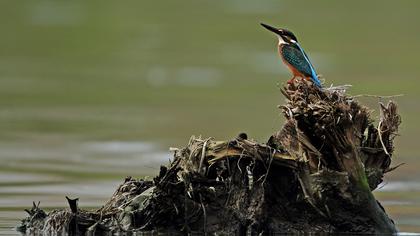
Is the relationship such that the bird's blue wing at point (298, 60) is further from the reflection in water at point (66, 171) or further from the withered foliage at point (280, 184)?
the reflection in water at point (66, 171)

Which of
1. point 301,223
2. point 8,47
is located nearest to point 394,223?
point 301,223

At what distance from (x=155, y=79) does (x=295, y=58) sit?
17704 millimetres

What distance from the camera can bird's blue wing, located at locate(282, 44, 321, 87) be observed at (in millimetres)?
14875

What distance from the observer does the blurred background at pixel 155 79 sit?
20.0 meters

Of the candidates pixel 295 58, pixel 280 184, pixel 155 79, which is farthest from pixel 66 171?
pixel 155 79

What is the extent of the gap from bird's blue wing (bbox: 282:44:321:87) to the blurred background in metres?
1.88

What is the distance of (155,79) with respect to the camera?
108ft

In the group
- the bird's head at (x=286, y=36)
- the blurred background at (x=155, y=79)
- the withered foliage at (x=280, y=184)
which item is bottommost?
the withered foliage at (x=280, y=184)

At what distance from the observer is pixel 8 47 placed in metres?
38.8

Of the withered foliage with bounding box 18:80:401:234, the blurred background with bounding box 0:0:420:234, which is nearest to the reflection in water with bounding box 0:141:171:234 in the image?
the blurred background with bounding box 0:0:420:234

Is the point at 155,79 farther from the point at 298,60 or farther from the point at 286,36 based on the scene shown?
the point at 298,60

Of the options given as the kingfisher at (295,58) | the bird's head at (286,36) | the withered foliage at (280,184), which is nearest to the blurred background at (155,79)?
the withered foliage at (280,184)

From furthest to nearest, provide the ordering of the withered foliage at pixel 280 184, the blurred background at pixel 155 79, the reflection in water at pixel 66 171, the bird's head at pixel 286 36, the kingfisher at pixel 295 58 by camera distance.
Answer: the blurred background at pixel 155 79
the reflection in water at pixel 66 171
the bird's head at pixel 286 36
the kingfisher at pixel 295 58
the withered foliage at pixel 280 184

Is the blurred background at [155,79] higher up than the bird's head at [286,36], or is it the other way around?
the blurred background at [155,79]
